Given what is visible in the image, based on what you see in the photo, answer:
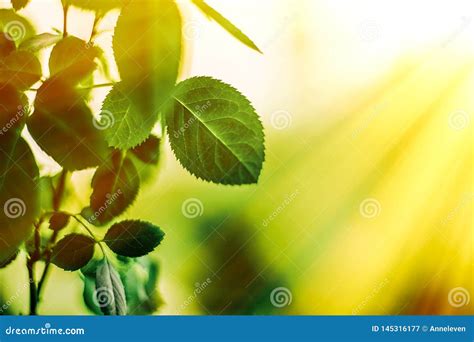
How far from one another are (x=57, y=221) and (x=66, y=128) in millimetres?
172

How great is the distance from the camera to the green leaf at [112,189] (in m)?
0.96

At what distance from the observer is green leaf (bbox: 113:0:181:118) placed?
892 millimetres

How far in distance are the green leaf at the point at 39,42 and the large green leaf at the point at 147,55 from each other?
11cm

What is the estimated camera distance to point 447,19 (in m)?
1.06

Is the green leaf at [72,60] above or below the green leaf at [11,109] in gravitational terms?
above

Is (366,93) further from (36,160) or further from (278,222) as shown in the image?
(36,160)

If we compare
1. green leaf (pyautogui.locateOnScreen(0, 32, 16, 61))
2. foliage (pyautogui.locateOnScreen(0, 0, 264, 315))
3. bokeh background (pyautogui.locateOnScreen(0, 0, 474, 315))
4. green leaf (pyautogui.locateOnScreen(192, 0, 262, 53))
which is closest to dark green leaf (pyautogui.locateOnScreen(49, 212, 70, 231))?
foliage (pyautogui.locateOnScreen(0, 0, 264, 315))

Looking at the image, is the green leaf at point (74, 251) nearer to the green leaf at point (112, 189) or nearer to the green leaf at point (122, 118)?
the green leaf at point (112, 189)

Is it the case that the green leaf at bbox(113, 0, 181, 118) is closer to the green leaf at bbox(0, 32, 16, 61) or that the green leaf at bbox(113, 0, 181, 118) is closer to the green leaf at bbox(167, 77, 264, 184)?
the green leaf at bbox(167, 77, 264, 184)

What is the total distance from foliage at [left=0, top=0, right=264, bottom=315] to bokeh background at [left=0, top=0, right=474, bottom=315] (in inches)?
3.7

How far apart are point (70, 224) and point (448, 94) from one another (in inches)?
29.5

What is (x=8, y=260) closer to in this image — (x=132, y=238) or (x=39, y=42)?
(x=132, y=238)

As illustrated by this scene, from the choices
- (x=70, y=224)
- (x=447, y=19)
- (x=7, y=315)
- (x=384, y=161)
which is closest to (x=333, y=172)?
(x=384, y=161)

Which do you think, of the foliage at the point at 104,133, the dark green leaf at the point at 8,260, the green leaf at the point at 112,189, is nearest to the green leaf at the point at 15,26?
the foliage at the point at 104,133
